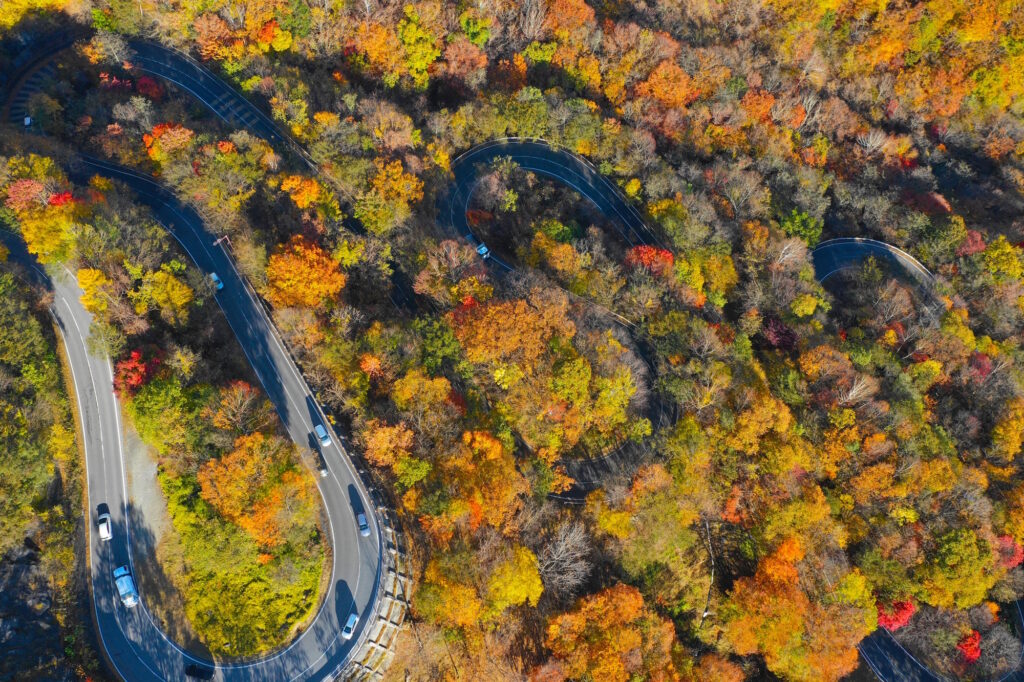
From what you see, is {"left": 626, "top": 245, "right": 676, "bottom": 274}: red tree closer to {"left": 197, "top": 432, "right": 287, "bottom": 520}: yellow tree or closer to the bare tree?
the bare tree

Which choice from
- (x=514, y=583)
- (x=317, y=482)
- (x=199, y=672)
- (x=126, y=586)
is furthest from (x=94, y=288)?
(x=514, y=583)

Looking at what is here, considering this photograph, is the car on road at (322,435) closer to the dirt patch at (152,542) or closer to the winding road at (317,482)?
the winding road at (317,482)

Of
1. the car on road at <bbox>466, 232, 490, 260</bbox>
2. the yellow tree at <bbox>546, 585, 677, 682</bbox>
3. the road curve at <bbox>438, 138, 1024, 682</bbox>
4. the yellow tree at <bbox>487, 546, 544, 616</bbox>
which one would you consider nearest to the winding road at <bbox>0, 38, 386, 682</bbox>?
the yellow tree at <bbox>487, 546, 544, 616</bbox>

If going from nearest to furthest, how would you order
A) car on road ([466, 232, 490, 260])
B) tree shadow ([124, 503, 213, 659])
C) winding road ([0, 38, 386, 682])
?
winding road ([0, 38, 386, 682]), tree shadow ([124, 503, 213, 659]), car on road ([466, 232, 490, 260])

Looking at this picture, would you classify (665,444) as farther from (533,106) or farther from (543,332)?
(533,106)

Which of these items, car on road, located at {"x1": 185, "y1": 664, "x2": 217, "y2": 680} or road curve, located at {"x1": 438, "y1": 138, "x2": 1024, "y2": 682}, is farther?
road curve, located at {"x1": 438, "y1": 138, "x2": 1024, "y2": 682}
